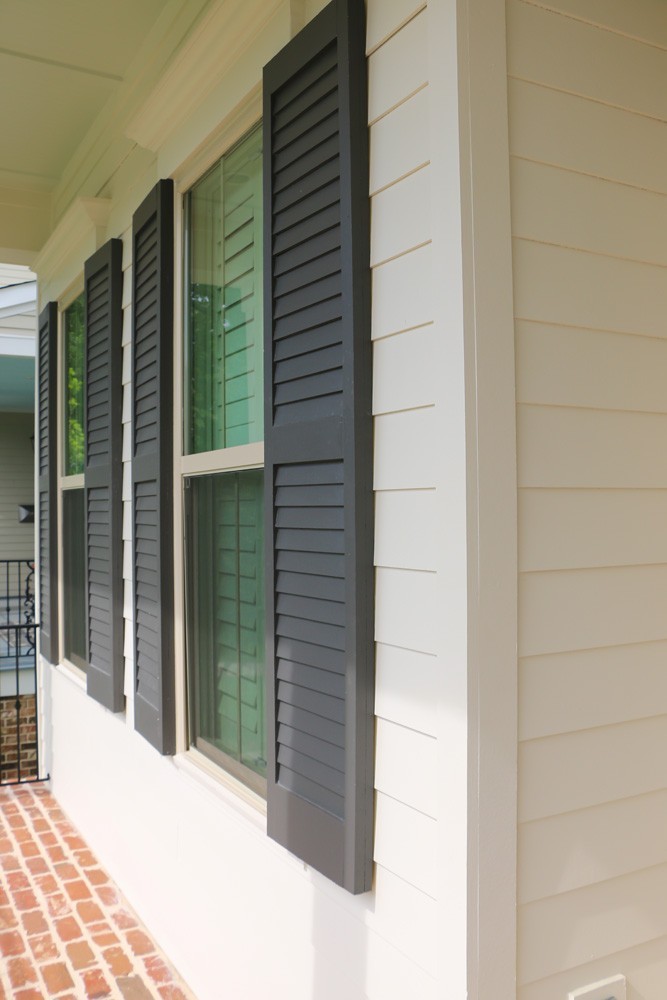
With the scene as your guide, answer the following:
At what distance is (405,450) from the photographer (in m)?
1.51

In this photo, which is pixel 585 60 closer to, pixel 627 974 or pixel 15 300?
pixel 627 974

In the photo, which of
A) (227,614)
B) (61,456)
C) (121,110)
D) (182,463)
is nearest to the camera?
(227,614)

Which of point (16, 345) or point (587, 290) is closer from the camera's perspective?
point (587, 290)

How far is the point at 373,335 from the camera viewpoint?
1.60 meters

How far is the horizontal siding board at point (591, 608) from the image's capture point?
1.43 m

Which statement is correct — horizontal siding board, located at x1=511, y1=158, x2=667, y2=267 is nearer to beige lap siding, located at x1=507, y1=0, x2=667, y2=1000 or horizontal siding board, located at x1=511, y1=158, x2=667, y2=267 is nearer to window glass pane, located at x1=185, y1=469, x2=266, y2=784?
beige lap siding, located at x1=507, y1=0, x2=667, y2=1000

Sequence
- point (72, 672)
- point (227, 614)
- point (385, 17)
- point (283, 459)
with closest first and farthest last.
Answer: point (385, 17) < point (283, 459) < point (227, 614) < point (72, 672)

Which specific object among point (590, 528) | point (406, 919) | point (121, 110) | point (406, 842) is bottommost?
point (406, 919)

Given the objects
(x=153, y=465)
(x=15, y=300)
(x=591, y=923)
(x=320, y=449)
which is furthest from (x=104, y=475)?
(x=15, y=300)

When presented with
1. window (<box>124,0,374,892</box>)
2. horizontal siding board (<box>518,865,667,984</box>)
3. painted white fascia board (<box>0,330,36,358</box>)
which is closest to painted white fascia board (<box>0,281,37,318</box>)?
painted white fascia board (<box>0,330,36,358</box>)

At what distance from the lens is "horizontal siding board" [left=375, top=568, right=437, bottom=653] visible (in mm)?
1452

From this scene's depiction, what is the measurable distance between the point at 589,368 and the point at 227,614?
1328 millimetres

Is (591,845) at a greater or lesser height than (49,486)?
lesser

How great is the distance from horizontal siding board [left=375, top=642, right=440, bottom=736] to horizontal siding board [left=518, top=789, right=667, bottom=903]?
0.80 ft
